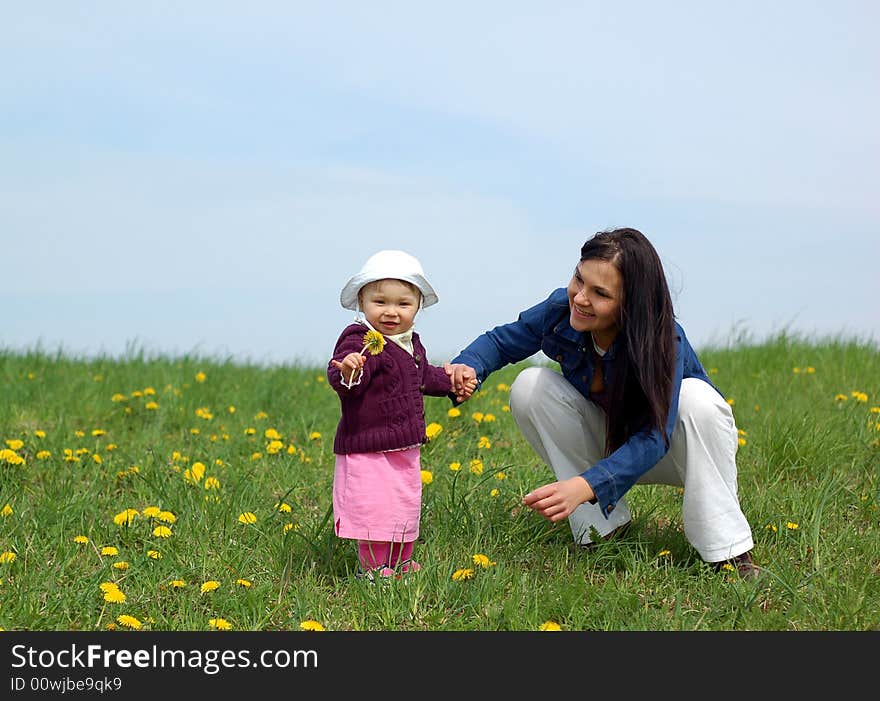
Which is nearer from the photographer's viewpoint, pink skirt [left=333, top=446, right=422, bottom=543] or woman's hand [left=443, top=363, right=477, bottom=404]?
pink skirt [left=333, top=446, right=422, bottom=543]

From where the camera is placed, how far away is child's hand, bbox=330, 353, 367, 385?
3391 mm

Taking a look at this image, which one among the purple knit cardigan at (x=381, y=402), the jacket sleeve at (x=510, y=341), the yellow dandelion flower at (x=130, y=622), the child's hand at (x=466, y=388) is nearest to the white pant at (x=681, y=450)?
the jacket sleeve at (x=510, y=341)

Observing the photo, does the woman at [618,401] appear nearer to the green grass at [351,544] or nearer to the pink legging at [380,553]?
the green grass at [351,544]

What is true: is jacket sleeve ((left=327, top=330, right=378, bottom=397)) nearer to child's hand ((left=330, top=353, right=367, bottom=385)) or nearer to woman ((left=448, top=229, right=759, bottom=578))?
child's hand ((left=330, top=353, right=367, bottom=385))

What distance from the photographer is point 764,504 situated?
452 cm

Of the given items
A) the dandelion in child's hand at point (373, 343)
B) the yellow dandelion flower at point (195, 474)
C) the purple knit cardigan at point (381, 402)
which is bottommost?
the yellow dandelion flower at point (195, 474)

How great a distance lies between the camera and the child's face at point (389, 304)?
3553 mm

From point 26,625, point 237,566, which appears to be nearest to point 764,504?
point 237,566

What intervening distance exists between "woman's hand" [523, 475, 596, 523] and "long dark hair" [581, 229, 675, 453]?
1.47 feet

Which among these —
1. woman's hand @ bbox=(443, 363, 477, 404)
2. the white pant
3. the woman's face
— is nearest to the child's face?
woman's hand @ bbox=(443, 363, 477, 404)

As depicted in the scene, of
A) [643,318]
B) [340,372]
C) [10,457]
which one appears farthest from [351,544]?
[10,457]
